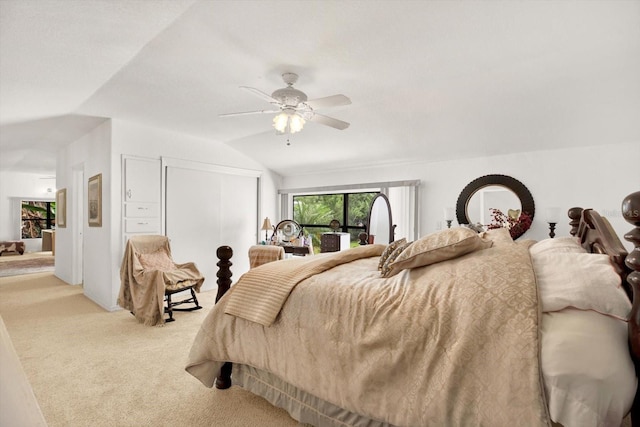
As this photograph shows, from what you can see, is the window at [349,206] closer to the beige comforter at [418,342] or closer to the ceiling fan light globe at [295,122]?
the ceiling fan light globe at [295,122]

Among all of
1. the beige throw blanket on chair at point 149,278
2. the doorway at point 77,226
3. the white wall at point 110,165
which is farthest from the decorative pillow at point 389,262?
the doorway at point 77,226

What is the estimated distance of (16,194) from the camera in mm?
8867

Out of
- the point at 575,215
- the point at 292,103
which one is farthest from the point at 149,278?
the point at 575,215

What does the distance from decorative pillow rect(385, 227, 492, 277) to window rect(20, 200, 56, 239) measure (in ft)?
36.6

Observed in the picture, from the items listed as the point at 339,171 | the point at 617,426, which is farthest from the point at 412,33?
the point at 339,171

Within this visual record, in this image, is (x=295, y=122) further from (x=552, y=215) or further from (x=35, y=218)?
(x=35, y=218)

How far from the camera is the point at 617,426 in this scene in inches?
44.8

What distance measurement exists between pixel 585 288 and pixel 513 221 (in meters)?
3.25

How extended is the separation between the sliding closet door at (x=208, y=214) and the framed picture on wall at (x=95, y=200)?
2.56 ft

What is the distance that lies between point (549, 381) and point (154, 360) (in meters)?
2.64

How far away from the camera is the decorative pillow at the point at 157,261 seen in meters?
3.93

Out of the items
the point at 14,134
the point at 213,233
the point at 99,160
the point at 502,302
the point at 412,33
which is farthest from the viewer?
the point at 213,233

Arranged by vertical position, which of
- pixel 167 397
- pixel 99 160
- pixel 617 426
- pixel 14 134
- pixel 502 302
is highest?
pixel 14 134

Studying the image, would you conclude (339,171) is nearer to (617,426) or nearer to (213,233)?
(213,233)
